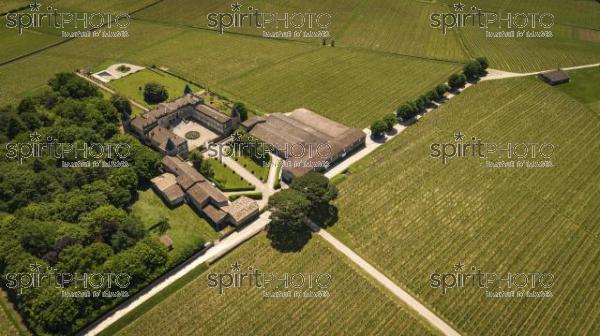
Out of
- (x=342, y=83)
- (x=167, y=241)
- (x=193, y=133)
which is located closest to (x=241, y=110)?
(x=193, y=133)

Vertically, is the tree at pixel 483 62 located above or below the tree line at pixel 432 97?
above

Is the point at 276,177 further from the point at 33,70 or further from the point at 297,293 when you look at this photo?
the point at 33,70

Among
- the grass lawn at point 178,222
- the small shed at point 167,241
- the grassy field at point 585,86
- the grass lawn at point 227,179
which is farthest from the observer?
the grassy field at point 585,86

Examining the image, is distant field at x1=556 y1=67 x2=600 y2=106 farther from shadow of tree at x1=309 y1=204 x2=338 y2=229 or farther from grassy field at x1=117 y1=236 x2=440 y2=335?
grassy field at x1=117 y1=236 x2=440 y2=335

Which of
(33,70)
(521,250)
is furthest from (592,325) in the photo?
(33,70)

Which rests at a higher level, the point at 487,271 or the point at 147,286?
the point at 487,271

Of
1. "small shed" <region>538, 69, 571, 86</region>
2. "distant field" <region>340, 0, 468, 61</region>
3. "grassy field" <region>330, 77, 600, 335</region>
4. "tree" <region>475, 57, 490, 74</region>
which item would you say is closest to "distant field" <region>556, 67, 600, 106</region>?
"small shed" <region>538, 69, 571, 86</region>

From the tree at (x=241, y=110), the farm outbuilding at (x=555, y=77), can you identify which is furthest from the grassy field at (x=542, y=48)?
the tree at (x=241, y=110)

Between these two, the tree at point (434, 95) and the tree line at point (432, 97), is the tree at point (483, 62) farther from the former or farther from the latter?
the tree at point (434, 95)
